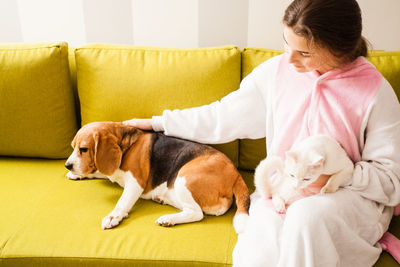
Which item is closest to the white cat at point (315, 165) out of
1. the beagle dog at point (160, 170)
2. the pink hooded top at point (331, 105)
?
the pink hooded top at point (331, 105)

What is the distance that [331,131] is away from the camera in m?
1.38

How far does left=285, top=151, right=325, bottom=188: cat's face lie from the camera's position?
48.4 inches

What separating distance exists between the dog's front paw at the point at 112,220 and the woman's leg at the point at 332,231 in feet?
2.33

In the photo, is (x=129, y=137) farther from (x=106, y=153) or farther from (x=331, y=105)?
(x=331, y=105)

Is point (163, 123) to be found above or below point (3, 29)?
below

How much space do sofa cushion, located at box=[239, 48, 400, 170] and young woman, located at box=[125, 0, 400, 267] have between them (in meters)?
0.33

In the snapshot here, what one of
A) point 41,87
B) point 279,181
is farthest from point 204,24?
point 279,181

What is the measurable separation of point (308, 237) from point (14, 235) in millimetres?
1166

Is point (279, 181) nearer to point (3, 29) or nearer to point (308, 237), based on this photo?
point (308, 237)

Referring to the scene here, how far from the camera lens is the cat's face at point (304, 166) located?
123 cm

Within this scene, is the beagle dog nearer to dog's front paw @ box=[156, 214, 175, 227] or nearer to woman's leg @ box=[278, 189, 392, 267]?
dog's front paw @ box=[156, 214, 175, 227]

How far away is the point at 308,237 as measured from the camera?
114 centimetres

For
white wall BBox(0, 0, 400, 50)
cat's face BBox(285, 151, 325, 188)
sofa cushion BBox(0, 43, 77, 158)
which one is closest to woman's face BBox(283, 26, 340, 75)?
cat's face BBox(285, 151, 325, 188)

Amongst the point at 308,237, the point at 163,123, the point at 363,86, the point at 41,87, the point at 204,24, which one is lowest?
the point at 308,237
